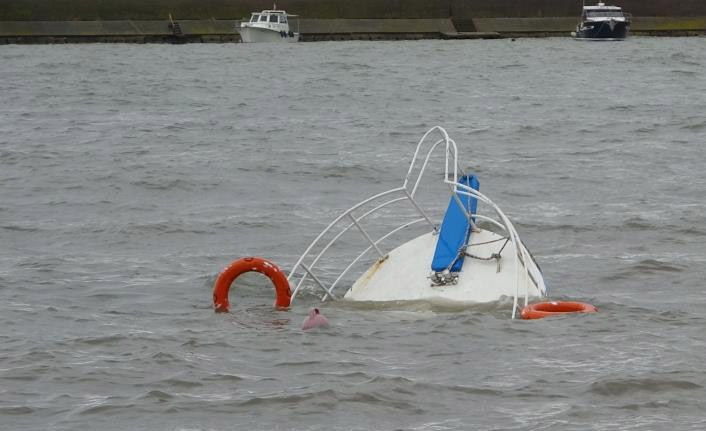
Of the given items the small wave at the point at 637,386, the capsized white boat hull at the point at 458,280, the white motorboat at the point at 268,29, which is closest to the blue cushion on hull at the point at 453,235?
the capsized white boat hull at the point at 458,280

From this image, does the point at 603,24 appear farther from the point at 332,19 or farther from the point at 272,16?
the point at 272,16

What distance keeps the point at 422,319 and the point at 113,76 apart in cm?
2806

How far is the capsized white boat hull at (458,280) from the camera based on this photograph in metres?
9.80

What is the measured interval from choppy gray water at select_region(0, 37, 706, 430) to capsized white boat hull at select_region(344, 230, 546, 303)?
236 millimetres

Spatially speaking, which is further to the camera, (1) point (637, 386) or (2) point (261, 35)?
(2) point (261, 35)

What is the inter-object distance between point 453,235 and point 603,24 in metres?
49.9

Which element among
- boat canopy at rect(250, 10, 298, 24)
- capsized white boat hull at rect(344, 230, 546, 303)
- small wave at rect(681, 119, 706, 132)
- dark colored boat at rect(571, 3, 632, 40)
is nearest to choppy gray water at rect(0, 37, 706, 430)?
capsized white boat hull at rect(344, 230, 546, 303)

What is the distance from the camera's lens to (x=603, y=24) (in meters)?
58.5

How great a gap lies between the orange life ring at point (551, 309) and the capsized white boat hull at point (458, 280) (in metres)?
0.15

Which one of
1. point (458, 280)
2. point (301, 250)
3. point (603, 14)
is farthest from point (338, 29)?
point (458, 280)

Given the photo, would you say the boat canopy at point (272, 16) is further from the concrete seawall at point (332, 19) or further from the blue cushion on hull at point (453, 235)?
the blue cushion on hull at point (453, 235)

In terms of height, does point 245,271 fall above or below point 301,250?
above

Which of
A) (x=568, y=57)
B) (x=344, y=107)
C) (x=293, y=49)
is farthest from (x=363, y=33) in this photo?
(x=344, y=107)

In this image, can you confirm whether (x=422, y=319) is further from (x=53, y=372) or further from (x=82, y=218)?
(x=82, y=218)
